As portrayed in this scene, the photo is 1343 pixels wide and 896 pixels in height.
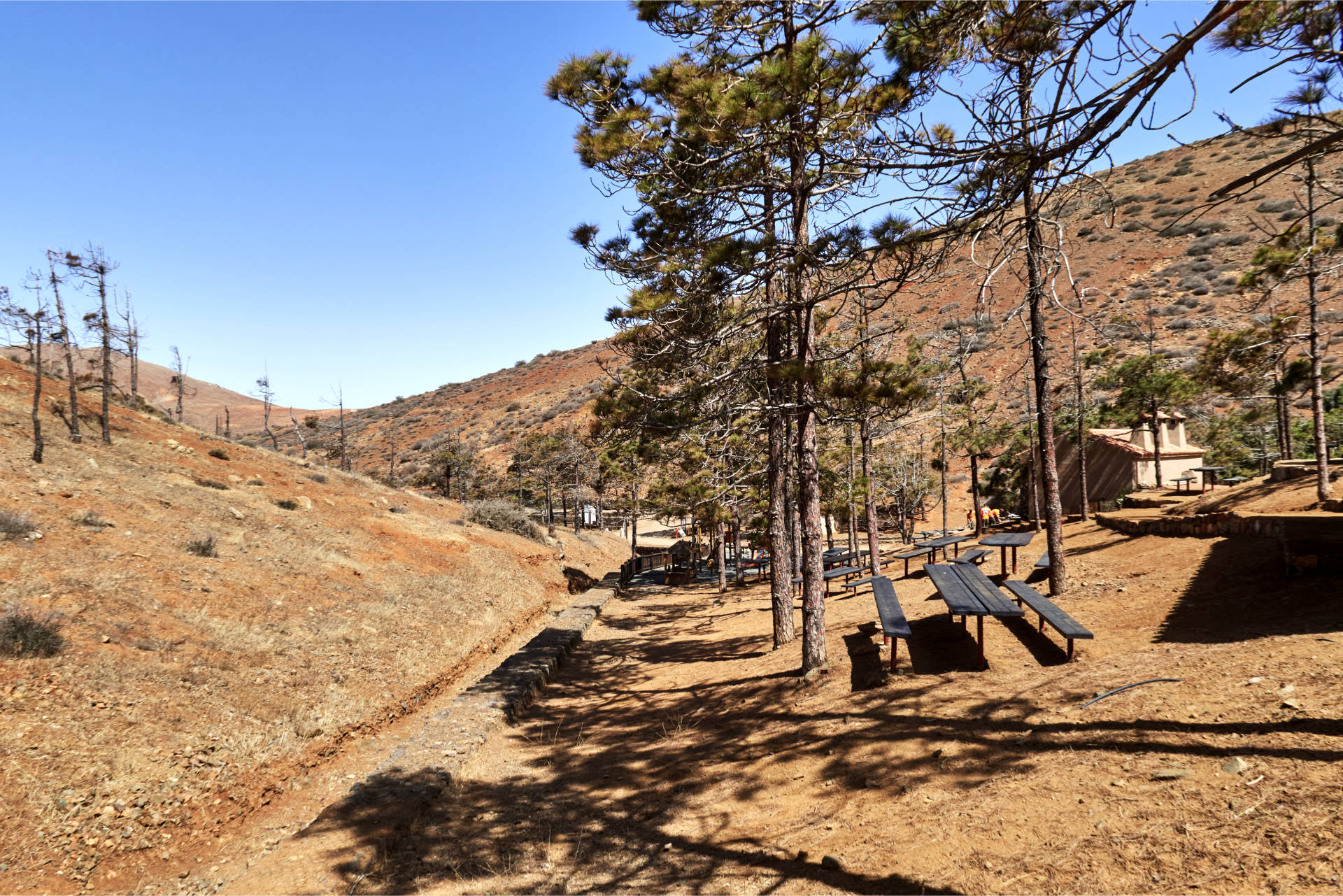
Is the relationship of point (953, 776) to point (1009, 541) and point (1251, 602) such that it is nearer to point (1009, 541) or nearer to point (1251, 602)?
point (1251, 602)

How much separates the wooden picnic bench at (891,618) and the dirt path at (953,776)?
16.6 inches

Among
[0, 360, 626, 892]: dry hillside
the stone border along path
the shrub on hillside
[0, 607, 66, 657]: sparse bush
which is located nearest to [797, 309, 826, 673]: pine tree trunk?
the stone border along path

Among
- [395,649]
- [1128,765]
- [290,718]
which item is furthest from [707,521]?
[1128,765]

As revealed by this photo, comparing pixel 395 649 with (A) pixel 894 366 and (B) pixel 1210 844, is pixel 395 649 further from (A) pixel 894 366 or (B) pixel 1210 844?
(B) pixel 1210 844

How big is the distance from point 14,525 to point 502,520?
59.1 feet

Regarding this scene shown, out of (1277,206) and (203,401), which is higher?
(203,401)

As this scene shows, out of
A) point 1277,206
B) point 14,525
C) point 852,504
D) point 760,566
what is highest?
point 1277,206

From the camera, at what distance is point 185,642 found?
28.7 ft

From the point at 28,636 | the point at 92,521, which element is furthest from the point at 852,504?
the point at 92,521

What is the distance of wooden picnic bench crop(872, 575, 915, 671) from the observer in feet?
21.6

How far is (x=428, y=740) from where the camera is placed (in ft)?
24.7

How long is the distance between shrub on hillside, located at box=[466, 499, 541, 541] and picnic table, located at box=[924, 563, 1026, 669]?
69.6 feet

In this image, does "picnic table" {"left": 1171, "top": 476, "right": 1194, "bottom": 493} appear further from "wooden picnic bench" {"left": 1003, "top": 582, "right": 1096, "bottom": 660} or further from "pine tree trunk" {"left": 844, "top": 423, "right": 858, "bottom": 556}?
"wooden picnic bench" {"left": 1003, "top": 582, "right": 1096, "bottom": 660}

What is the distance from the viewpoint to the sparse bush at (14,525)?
9961 millimetres
